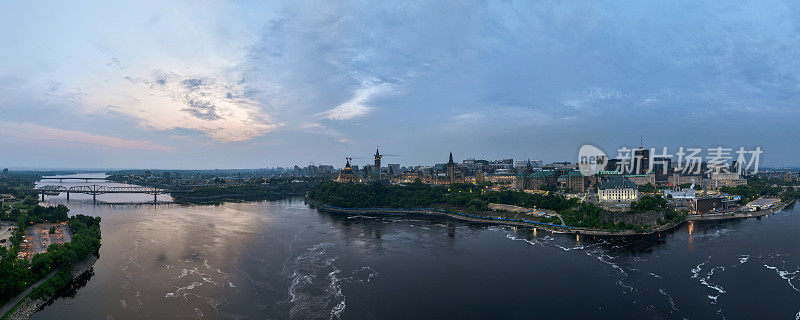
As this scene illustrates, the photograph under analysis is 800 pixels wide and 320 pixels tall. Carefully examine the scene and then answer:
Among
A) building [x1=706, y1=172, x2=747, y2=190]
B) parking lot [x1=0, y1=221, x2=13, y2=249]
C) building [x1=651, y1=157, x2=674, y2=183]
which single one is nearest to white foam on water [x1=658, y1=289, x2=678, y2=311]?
parking lot [x1=0, y1=221, x2=13, y2=249]

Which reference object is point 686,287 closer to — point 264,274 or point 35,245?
point 264,274

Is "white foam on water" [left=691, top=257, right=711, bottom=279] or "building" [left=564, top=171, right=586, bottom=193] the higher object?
"building" [left=564, top=171, right=586, bottom=193]

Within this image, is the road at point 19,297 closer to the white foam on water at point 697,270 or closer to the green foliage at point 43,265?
the green foliage at point 43,265

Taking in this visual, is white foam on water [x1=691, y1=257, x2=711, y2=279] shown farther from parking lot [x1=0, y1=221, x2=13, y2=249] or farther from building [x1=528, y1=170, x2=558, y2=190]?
parking lot [x1=0, y1=221, x2=13, y2=249]

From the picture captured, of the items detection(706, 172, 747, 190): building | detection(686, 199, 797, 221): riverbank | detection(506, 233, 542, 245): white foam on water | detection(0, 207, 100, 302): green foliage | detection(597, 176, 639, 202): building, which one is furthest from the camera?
detection(706, 172, 747, 190): building

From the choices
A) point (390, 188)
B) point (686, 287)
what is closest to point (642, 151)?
point (390, 188)
